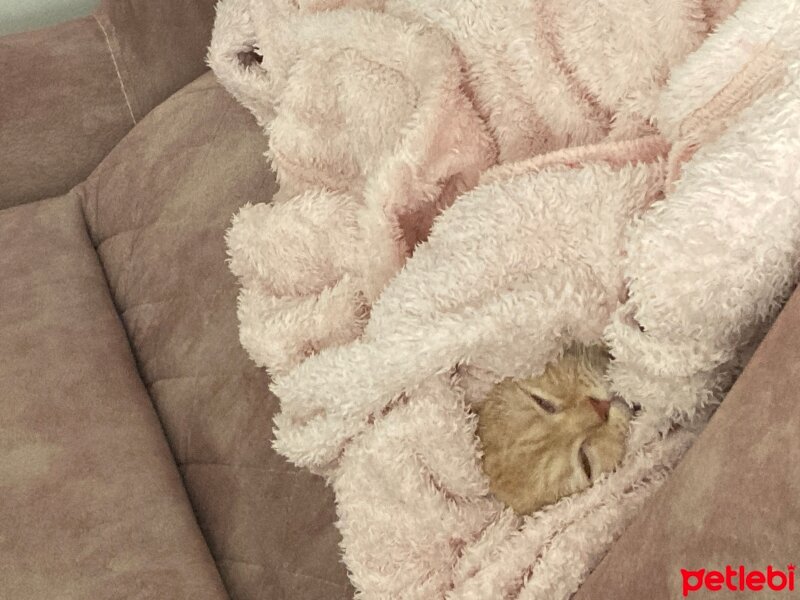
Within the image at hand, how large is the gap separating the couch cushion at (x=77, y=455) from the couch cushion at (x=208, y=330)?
0.03 metres

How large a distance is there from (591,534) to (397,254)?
29 centimetres

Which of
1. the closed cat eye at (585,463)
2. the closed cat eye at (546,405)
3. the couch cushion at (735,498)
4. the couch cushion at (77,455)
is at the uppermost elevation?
the couch cushion at (735,498)

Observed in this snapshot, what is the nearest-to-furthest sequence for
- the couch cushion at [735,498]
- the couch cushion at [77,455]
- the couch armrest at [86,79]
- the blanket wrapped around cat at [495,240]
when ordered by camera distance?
the couch cushion at [735,498] < the blanket wrapped around cat at [495,240] < the couch cushion at [77,455] < the couch armrest at [86,79]

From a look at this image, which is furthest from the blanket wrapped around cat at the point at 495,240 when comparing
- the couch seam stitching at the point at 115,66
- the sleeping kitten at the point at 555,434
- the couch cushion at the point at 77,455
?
the couch seam stitching at the point at 115,66

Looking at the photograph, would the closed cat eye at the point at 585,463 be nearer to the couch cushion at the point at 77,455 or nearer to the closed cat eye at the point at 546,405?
the closed cat eye at the point at 546,405

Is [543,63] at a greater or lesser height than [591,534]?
greater

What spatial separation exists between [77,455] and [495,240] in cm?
50

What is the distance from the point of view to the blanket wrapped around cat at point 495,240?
1.67ft

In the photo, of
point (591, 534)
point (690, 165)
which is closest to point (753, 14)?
point (690, 165)

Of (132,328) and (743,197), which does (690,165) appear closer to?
(743,197)

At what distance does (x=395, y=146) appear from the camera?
0.69 meters

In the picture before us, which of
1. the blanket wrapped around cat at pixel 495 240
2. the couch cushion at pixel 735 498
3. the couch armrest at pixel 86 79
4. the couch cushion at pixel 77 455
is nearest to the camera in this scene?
the couch cushion at pixel 735 498

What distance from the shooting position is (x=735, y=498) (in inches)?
16.4

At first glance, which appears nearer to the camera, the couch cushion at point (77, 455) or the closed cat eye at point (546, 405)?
the closed cat eye at point (546, 405)
